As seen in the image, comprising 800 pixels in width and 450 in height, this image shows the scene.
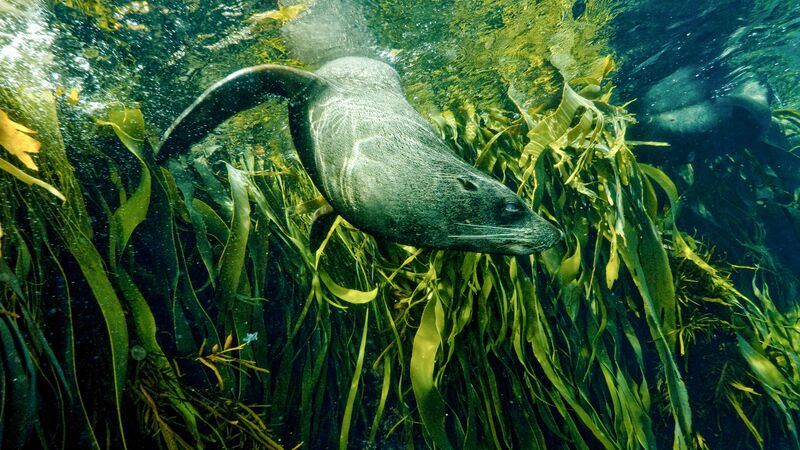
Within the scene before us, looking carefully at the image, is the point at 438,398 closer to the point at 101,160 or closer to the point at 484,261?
the point at 484,261

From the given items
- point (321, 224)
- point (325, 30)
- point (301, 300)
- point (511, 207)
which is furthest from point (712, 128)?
point (301, 300)

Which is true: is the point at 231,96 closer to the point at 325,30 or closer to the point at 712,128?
the point at 325,30

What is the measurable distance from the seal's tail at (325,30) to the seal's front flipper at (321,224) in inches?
88.1

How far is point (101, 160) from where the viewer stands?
3010 millimetres

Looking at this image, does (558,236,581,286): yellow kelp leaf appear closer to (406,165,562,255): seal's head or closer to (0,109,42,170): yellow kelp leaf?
(406,165,562,255): seal's head

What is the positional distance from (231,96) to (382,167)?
119 centimetres

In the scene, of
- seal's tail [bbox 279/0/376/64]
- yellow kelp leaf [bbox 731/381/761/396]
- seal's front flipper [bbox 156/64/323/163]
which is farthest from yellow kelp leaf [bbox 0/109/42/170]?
yellow kelp leaf [bbox 731/381/761/396]

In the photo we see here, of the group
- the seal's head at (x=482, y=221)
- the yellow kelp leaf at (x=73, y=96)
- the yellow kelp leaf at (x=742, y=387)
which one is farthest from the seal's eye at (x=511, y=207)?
the yellow kelp leaf at (x=73, y=96)

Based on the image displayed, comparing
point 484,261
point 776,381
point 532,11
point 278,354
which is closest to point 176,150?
point 278,354

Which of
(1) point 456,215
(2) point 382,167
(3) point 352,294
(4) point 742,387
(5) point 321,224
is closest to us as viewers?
(1) point 456,215

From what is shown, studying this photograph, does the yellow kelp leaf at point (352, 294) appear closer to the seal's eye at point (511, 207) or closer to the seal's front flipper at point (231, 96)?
the seal's eye at point (511, 207)

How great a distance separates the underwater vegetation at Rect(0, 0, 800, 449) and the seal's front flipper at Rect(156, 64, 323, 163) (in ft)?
1.78

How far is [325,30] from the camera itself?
4.03 meters

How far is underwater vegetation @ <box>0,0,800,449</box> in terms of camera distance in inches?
92.5
